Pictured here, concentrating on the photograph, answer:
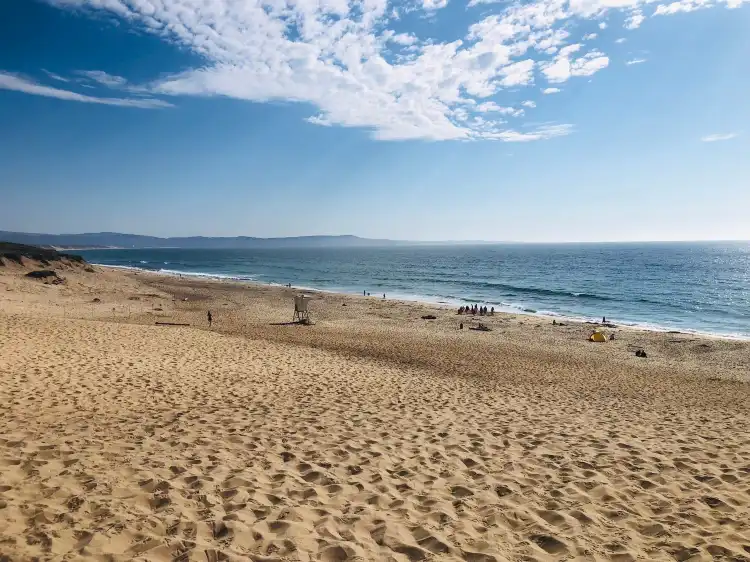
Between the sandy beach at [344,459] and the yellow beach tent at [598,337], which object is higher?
the sandy beach at [344,459]

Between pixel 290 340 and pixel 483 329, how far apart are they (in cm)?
1447

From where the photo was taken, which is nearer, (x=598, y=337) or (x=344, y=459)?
(x=344, y=459)

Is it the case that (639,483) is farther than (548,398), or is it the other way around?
(548,398)

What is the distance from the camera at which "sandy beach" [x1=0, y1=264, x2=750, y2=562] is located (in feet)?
14.4

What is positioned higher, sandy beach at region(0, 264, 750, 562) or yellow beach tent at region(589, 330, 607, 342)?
sandy beach at region(0, 264, 750, 562)

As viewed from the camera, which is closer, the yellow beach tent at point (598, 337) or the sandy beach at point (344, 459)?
the sandy beach at point (344, 459)

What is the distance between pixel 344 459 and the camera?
6.53 meters

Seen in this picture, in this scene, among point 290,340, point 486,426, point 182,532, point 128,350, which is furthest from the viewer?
point 290,340

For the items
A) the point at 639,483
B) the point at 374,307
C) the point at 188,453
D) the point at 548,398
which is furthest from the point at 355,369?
the point at 374,307

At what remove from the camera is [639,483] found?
20.2 feet

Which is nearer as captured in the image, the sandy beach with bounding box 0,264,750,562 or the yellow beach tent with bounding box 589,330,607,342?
the sandy beach with bounding box 0,264,750,562

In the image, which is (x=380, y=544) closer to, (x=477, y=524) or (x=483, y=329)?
(x=477, y=524)

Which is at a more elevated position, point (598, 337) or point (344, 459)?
point (344, 459)

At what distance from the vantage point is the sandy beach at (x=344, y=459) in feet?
14.4
